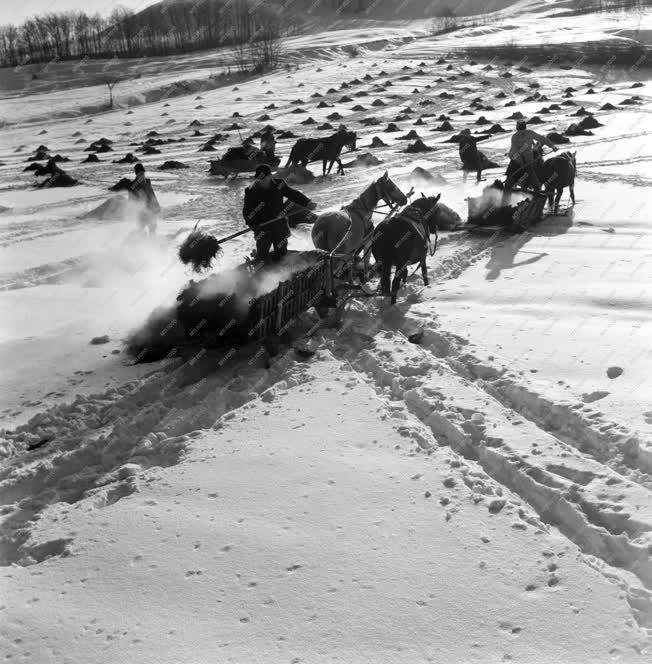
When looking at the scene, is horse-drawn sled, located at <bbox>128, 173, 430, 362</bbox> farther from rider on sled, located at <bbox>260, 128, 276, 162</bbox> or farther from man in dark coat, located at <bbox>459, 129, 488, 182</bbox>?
rider on sled, located at <bbox>260, 128, 276, 162</bbox>

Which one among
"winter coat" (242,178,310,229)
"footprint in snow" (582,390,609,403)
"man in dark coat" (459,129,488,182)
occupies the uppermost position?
"winter coat" (242,178,310,229)

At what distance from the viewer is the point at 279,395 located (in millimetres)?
6191

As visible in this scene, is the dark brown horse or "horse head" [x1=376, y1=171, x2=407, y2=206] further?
the dark brown horse

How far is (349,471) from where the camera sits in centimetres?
491

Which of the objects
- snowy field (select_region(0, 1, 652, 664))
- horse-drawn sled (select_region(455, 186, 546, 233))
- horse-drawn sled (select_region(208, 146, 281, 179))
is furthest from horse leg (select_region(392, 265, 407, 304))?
horse-drawn sled (select_region(208, 146, 281, 179))

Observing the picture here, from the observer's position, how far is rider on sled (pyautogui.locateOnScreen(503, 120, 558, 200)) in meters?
11.7

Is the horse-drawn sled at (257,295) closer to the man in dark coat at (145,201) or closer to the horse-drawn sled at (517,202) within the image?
the horse-drawn sled at (517,202)

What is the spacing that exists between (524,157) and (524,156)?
1.1 inches

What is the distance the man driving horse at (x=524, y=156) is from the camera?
11711mm

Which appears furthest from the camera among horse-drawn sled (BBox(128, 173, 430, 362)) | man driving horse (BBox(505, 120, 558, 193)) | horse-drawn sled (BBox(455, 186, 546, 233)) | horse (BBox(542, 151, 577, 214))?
horse (BBox(542, 151, 577, 214))

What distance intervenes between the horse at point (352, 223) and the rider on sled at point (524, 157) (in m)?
3.91

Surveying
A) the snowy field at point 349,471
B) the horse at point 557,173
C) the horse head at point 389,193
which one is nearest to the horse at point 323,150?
the horse at point 557,173

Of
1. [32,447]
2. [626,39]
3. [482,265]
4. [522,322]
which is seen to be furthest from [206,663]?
[626,39]

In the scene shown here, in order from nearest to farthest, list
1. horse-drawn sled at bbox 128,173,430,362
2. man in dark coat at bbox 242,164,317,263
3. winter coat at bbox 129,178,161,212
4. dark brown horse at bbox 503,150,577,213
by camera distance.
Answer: horse-drawn sled at bbox 128,173,430,362 → man in dark coat at bbox 242,164,317,263 → winter coat at bbox 129,178,161,212 → dark brown horse at bbox 503,150,577,213
